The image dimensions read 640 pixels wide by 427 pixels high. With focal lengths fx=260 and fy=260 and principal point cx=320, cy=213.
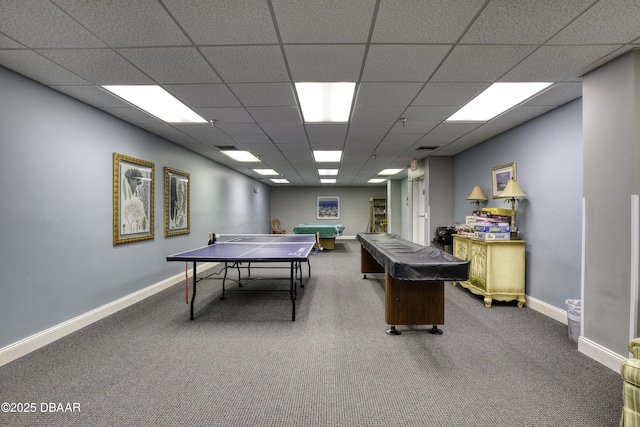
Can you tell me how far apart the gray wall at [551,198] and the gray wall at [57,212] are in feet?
18.2

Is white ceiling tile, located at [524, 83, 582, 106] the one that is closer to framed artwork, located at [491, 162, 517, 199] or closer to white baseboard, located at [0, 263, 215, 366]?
framed artwork, located at [491, 162, 517, 199]

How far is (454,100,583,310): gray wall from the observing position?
9.63 ft

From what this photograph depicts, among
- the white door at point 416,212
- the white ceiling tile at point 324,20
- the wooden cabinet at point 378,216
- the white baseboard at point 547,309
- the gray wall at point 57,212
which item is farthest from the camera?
the wooden cabinet at point 378,216

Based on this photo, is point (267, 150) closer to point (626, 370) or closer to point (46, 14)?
point (46, 14)

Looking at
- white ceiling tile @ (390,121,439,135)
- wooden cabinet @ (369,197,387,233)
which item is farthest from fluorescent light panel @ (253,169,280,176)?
wooden cabinet @ (369,197,387,233)

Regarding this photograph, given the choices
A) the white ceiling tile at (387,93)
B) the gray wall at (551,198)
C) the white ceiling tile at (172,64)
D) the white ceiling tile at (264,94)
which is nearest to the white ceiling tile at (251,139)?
the white ceiling tile at (264,94)

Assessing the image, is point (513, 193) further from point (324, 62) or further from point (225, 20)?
point (225, 20)

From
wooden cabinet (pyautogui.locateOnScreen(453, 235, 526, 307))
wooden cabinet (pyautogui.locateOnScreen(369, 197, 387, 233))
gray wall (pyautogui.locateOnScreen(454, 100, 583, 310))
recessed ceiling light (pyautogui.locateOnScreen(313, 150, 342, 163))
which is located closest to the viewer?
gray wall (pyautogui.locateOnScreen(454, 100, 583, 310))

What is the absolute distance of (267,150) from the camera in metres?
5.27

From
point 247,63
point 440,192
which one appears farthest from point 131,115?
point 440,192

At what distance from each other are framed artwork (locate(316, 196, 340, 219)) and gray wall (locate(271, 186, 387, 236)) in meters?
0.17

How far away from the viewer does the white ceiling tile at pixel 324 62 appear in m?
2.00

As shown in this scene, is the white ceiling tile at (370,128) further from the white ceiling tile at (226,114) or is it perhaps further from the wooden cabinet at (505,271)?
the wooden cabinet at (505,271)

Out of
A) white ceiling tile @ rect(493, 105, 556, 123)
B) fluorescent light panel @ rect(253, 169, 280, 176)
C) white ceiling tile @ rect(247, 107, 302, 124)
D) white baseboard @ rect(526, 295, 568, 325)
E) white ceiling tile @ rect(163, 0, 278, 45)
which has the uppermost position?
white ceiling tile @ rect(493, 105, 556, 123)
